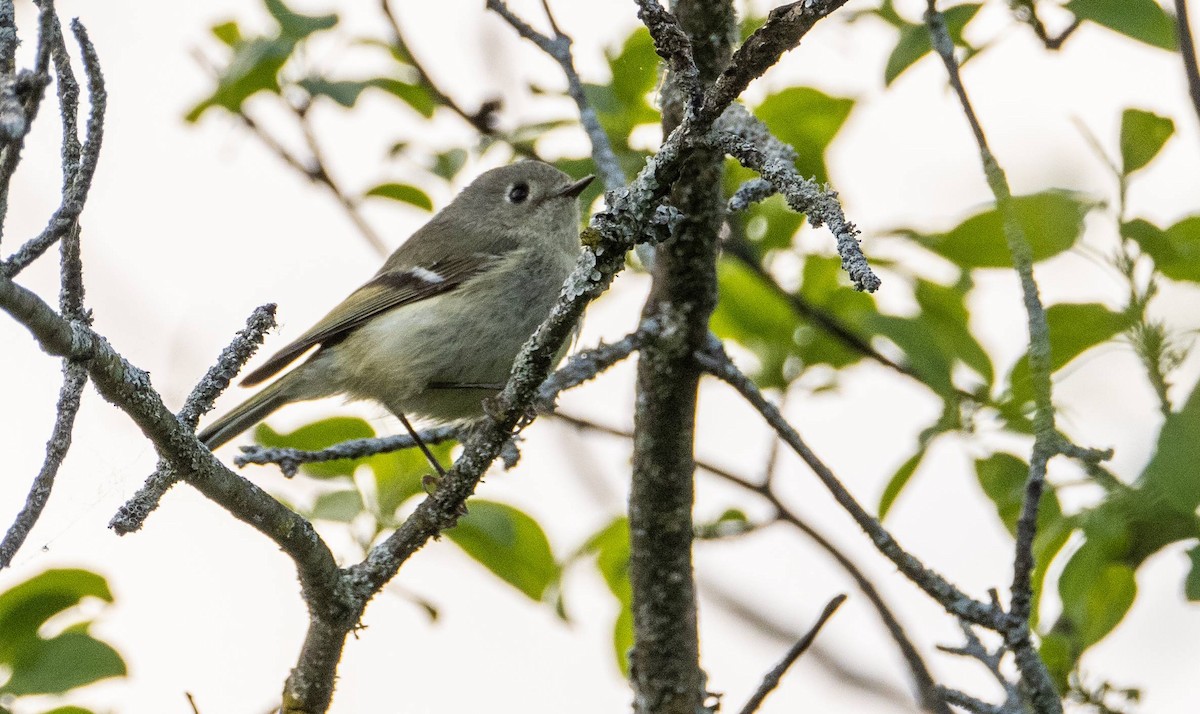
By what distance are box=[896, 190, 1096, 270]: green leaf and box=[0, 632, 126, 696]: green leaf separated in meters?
1.68

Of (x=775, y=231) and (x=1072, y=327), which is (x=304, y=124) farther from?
(x=1072, y=327)

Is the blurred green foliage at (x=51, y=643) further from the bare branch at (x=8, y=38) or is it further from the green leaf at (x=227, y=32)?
the green leaf at (x=227, y=32)

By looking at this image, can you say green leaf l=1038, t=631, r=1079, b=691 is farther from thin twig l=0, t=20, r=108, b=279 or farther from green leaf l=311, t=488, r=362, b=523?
thin twig l=0, t=20, r=108, b=279

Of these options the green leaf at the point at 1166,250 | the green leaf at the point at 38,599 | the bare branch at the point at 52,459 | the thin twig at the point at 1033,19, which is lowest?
the bare branch at the point at 52,459

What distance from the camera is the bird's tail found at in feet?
10.7

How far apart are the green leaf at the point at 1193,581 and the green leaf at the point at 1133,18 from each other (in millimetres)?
833

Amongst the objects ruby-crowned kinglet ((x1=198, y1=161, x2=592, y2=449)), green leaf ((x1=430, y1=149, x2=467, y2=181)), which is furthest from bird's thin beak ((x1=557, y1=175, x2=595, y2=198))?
green leaf ((x1=430, y1=149, x2=467, y2=181))

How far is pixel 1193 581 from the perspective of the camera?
6.43 ft

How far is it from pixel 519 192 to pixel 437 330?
0.80 m

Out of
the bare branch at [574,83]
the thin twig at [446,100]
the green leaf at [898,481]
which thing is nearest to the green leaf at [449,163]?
the thin twig at [446,100]

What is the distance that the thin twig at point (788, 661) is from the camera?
76.0 inches

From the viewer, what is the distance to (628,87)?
2883 mm

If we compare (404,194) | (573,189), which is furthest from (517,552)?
(573,189)

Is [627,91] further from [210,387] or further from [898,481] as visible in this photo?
[210,387]
